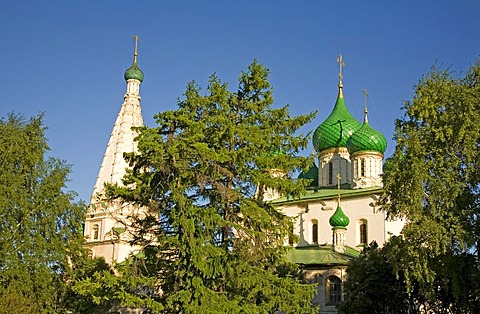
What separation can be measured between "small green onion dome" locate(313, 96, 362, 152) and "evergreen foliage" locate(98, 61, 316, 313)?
20835 mm

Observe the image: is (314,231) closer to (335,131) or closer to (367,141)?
(367,141)

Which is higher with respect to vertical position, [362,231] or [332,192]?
[332,192]

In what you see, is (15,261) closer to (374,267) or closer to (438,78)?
(374,267)

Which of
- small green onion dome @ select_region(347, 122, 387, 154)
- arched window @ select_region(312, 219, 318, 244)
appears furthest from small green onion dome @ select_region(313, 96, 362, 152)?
arched window @ select_region(312, 219, 318, 244)

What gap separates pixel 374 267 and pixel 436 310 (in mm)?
3402

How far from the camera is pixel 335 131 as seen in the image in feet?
127

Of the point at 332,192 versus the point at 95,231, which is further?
the point at 95,231

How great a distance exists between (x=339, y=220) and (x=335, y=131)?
7.49 m

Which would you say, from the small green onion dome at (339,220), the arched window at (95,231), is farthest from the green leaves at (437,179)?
the arched window at (95,231)

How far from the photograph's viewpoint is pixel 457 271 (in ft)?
59.1

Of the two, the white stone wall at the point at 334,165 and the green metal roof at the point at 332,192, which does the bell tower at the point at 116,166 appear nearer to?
the green metal roof at the point at 332,192

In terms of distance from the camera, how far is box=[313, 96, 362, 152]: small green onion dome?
38.4 m

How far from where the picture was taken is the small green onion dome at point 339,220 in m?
32.8

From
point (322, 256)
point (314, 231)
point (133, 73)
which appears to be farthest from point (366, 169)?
point (133, 73)
